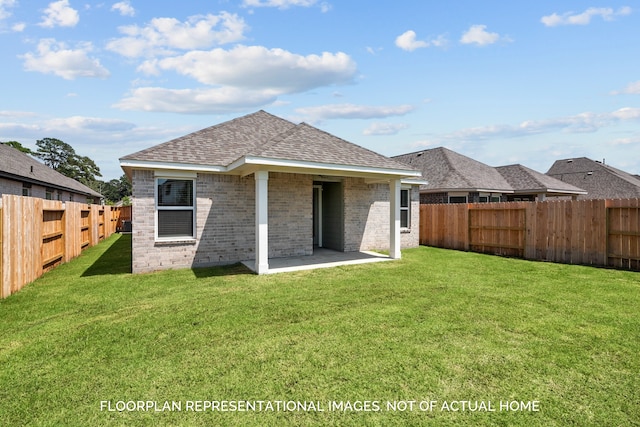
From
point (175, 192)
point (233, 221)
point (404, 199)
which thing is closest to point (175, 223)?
point (175, 192)

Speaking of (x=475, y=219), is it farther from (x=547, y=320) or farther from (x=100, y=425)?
(x=100, y=425)

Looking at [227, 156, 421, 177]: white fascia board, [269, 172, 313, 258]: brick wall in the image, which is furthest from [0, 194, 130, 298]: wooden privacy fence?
[269, 172, 313, 258]: brick wall

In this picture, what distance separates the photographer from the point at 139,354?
12.3 feet

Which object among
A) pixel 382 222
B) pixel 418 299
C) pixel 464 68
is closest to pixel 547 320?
pixel 418 299

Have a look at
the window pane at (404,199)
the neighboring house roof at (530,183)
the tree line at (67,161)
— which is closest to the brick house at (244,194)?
the window pane at (404,199)

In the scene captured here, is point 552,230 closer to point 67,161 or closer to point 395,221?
point 395,221

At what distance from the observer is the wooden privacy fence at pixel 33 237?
20.5 feet

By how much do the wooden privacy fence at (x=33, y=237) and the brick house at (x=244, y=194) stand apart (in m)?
2.21

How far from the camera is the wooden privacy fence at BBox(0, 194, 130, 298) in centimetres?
625

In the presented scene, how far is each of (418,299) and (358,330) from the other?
199 cm

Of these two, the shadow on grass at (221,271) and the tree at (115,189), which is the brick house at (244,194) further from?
the tree at (115,189)

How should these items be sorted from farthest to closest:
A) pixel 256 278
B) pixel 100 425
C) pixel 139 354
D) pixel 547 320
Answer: pixel 256 278
pixel 547 320
pixel 139 354
pixel 100 425

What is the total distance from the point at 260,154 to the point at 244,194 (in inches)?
95.0

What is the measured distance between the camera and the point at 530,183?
21.0 metres
